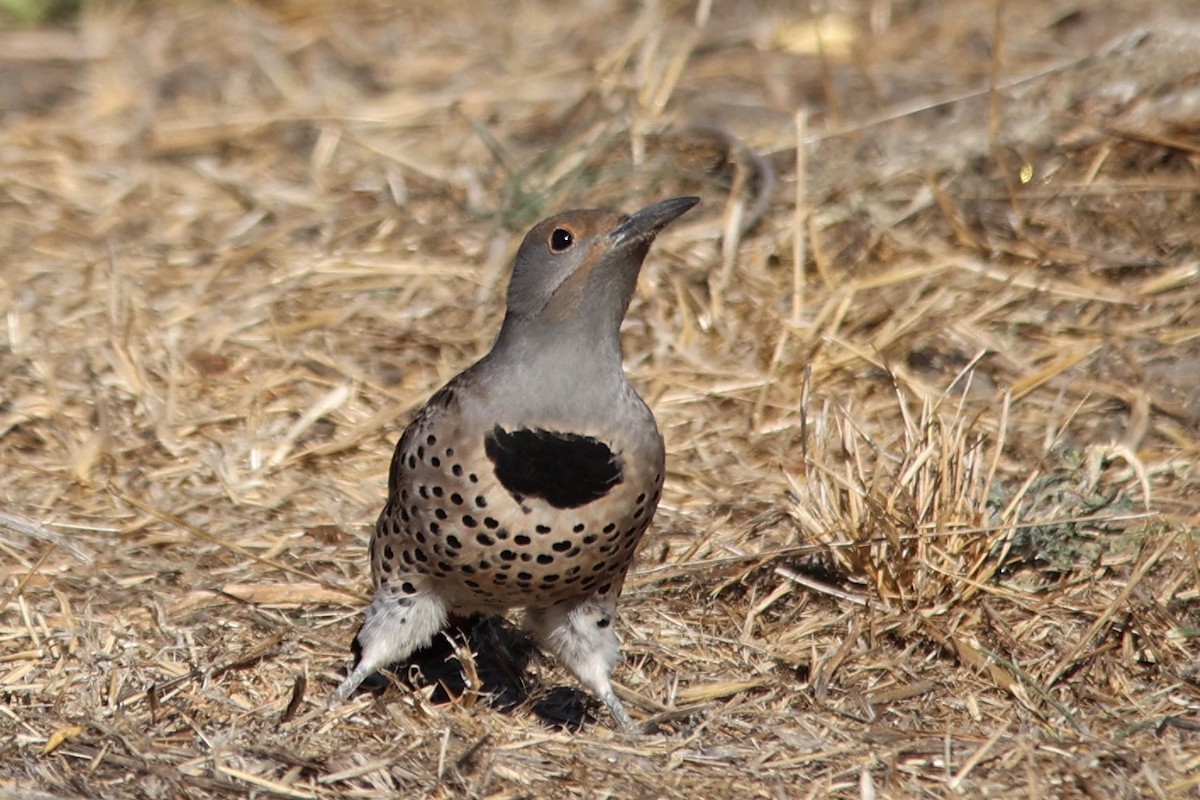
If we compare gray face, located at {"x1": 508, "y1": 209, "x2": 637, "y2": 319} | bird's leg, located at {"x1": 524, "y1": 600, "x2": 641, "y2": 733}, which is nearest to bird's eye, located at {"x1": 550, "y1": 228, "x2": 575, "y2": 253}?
gray face, located at {"x1": 508, "y1": 209, "x2": 637, "y2": 319}

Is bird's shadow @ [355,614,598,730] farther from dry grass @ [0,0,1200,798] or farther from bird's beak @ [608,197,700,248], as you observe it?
bird's beak @ [608,197,700,248]

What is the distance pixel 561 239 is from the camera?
157 inches

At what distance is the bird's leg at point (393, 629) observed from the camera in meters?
4.24

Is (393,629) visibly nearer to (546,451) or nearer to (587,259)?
(546,451)

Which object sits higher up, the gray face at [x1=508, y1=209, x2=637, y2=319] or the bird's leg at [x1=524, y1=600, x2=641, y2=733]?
the gray face at [x1=508, y1=209, x2=637, y2=319]

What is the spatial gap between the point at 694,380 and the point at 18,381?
7.61 ft

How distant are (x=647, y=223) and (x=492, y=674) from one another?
1.44 meters

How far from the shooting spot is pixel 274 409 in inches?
228

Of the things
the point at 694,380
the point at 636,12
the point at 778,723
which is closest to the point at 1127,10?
the point at 636,12

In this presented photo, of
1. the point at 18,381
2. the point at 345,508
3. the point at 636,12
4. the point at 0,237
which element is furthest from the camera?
the point at 636,12

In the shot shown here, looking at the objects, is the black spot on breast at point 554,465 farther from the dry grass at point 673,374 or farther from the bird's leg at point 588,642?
the dry grass at point 673,374

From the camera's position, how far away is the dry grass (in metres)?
4.08

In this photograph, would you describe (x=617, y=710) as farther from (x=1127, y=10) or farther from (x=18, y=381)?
(x=1127, y=10)

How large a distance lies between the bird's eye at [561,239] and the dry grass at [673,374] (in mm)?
1085
